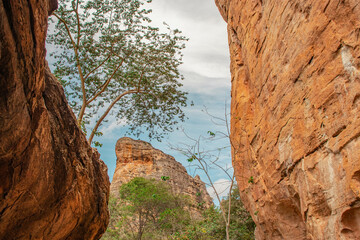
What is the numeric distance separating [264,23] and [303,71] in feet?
9.13

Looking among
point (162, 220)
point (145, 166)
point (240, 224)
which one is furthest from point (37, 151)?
point (145, 166)

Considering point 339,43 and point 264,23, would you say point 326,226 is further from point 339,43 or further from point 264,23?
point 264,23

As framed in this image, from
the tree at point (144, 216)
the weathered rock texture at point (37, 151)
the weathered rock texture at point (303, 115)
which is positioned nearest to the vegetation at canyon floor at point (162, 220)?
the tree at point (144, 216)

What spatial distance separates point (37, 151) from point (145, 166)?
99.1 feet

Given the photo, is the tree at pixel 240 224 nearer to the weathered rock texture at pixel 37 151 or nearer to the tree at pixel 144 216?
the tree at pixel 144 216

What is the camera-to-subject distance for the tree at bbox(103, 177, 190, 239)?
750 inches

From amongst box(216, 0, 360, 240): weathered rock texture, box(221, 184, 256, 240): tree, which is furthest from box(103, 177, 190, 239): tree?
box(216, 0, 360, 240): weathered rock texture

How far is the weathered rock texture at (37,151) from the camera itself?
13.9 feet

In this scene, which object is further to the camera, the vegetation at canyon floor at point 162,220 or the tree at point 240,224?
the vegetation at canyon floor at point 162,220

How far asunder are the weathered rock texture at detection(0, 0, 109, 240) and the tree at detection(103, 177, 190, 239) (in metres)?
10.7

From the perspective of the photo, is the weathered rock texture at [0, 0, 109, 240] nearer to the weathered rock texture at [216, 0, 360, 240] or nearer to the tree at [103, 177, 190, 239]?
the weathered rock texture at [216, 0, 360, 240]

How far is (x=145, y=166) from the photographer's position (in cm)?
3522

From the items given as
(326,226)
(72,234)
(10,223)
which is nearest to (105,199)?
(72,234)

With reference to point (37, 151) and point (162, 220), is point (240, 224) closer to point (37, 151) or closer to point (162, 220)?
point (162, 220)
